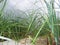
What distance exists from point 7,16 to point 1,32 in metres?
0.29

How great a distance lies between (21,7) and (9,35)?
1.52ft

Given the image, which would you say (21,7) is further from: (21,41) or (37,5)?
(21,41)

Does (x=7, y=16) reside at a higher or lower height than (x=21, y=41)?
higher

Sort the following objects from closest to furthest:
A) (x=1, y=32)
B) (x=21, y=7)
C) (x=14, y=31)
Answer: (x=1, y=32), (x=14, y=31), (x=21, y=7)

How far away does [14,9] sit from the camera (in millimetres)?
2086

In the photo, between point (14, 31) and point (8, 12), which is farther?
point (8, 12)

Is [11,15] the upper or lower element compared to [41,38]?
upper

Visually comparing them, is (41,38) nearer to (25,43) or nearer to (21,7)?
(25,43)

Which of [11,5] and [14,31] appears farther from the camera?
[11,5]

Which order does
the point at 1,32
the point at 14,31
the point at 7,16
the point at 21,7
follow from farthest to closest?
the point at 21,7 < the point at 7,16 < the point at 14,31 < the point at 1,32

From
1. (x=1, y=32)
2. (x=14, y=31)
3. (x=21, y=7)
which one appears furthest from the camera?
(x=21, y=7)

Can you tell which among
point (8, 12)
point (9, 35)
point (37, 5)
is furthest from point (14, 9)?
point (9, 35)

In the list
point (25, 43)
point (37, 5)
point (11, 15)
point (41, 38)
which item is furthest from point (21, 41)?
point (37, 5)

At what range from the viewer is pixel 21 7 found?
6.95 ft
